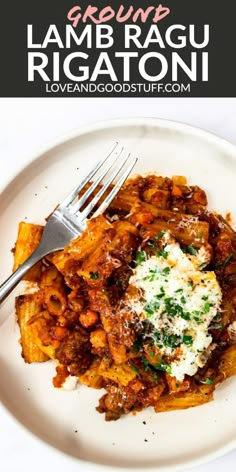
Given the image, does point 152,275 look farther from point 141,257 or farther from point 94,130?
point 94,130

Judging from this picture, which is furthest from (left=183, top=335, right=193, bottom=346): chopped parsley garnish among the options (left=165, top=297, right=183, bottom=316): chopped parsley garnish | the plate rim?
the plate rim

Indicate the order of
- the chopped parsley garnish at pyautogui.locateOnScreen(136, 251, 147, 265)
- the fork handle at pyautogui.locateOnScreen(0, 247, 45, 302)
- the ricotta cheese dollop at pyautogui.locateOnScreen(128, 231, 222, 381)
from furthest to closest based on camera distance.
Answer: the fork handle at pyautogui.locateOnScreen(0, 247, 45, 302) < the chopped parsley garnish at pyautogui.locateOnScreen(136, 251, 147, 265) < the ricotta cheese dollop at pyautogui.locateOnScreen(128, 231, 222, 381)

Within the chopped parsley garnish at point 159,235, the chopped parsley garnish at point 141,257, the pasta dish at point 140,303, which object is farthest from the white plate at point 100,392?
the chopped parsley garnish at point 141,257

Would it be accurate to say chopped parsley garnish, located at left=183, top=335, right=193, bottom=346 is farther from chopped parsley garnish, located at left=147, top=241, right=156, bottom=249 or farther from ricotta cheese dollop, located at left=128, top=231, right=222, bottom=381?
chopped parsley garnish, located at left=147, top=241, right=156, bottom=249

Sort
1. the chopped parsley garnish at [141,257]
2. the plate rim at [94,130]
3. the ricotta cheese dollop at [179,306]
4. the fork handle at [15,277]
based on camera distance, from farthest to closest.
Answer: the plate rim at [94,130] < the fork handle at [15,277] < the chopped parsley garnish at [141,257] < the ricotta cheese dollop at [179,306]

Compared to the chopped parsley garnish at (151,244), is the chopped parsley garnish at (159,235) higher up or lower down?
higher up

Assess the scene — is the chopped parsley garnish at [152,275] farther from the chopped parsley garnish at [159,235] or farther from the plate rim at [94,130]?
the plate rim at [94,130]
